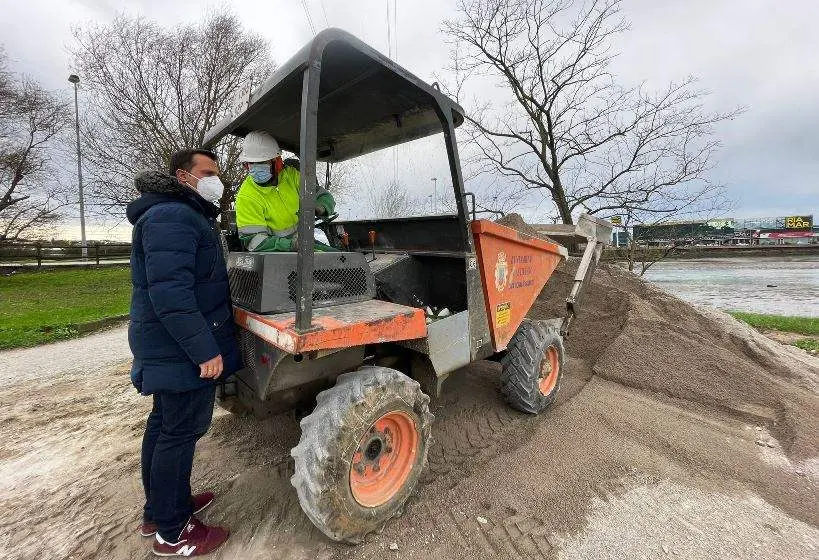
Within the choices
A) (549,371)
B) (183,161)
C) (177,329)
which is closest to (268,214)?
(183,161)

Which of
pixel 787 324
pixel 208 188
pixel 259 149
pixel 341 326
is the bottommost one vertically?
pixel 787 324

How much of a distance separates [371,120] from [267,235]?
4.15 feet

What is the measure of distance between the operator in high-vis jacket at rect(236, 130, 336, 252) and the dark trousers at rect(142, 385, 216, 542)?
936mm

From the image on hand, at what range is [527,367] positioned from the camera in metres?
3.58

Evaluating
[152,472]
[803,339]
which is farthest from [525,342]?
[803,339]

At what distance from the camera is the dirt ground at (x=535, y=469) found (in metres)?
2.35

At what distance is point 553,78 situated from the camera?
9.26 metres

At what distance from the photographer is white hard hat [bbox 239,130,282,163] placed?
2.67m

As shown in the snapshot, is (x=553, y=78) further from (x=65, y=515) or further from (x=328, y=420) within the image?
(x=65, y=515)

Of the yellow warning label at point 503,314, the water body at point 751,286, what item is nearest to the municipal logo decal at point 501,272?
the yellow warning label at point 503,314

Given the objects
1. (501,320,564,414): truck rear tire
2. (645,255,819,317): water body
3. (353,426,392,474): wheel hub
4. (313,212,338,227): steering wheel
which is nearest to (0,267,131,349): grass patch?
(313,212,338,227): steering wheel

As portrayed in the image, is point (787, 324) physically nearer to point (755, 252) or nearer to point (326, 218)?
point (326, 218)

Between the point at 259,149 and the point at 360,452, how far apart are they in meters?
1.94

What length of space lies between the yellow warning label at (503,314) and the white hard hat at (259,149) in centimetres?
193
